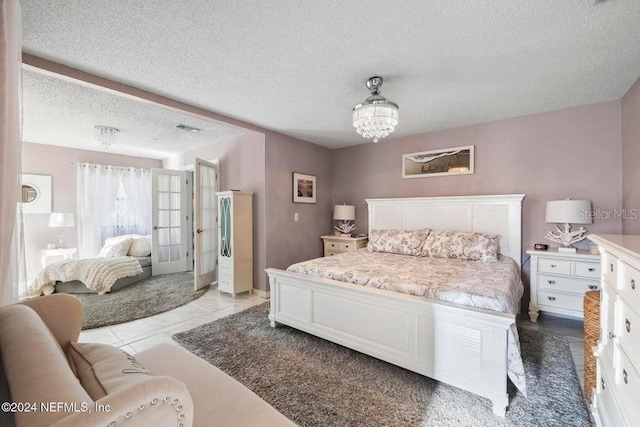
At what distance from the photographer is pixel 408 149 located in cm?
420

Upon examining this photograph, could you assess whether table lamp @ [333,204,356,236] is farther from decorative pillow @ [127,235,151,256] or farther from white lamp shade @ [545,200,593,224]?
decorative pillow @ [127,235,151,256]

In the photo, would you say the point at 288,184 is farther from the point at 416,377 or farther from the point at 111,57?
the point at 416,377

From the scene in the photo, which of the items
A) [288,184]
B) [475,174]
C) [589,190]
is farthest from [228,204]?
[589,190]

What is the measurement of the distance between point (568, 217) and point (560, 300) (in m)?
0.86

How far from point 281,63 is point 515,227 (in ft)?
10.3

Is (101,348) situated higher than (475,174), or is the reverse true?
(475,174)

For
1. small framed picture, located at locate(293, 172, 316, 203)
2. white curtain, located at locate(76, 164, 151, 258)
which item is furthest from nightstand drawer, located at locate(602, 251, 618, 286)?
white curtain, located at locate(76, 164, 151, 258)

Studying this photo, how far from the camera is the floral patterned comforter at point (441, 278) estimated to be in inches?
68.9

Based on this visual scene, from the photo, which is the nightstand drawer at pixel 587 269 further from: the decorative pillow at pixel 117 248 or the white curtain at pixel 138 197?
the white curtain at pixel 138 197

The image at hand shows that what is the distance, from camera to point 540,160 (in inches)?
127

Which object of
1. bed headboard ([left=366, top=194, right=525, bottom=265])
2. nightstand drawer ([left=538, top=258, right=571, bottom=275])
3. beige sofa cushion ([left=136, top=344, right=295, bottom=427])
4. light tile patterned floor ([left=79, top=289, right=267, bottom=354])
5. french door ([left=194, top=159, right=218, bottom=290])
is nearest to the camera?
beige sofa cushion ([left=136, top=344, right=295, bottom=427])

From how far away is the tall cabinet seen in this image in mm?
3826

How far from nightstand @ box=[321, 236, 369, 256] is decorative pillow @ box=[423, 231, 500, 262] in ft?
4.00

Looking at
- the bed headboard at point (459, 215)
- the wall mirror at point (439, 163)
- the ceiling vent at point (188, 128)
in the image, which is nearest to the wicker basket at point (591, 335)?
the bed headboard at point (459, 215)
